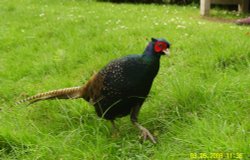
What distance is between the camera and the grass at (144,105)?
9.95ft

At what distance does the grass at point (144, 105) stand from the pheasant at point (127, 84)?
21 centimetres

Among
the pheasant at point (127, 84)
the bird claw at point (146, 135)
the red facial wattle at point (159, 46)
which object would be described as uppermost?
the red facial wattle at point (159, 46)

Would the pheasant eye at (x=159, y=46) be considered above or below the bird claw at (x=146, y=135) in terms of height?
above

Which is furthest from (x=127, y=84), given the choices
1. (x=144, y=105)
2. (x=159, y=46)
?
(x=144, y=105)

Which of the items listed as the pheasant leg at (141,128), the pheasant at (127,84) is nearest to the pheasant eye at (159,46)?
the pheasant at (127,84)

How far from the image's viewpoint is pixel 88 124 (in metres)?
3.55

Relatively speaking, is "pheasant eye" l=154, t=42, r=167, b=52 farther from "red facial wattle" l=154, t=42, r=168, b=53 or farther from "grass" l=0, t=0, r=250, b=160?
"grass" l=0, t=0, r=250, b=160

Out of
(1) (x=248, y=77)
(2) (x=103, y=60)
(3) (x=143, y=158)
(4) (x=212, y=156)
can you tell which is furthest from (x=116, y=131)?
(2) (x=103, y=60)

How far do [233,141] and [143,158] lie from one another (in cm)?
72

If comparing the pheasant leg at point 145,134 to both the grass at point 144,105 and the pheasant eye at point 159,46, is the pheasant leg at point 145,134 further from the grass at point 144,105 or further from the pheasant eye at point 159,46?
the pheasant eye at point 159,46

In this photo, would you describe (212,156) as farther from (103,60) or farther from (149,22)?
(149,22)

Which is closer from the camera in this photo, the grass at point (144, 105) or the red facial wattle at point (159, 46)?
the grass at point (144, 105)

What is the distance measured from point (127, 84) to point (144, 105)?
813 millimetres

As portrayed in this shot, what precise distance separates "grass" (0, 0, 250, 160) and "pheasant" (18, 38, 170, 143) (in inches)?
8.2
